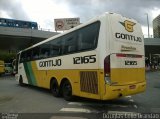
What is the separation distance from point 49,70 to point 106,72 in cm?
583

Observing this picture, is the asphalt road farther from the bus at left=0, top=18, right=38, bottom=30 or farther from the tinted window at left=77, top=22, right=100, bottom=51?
the bus at left=0, top=18, right=38, bottom=30

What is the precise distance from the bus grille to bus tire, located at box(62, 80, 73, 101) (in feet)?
4.83

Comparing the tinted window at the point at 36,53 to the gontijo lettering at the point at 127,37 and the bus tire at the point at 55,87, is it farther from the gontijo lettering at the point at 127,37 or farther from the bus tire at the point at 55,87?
the gontijo lettering at the point at 127,37

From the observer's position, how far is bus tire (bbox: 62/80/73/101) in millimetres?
13266

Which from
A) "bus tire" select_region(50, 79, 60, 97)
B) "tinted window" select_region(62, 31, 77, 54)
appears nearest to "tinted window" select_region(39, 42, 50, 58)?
"bus tire" select_region(50, 79, 60, 97)

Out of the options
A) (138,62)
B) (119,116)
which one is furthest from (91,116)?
(138,62)

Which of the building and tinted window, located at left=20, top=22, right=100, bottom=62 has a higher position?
the building

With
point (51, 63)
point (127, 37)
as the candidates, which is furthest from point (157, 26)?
point (127, 37)

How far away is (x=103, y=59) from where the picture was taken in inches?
418

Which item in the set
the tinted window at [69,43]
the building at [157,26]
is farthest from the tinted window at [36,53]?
the building at [157,26]

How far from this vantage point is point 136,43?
11.9m

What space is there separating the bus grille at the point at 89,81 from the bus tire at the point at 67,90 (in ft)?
4.83

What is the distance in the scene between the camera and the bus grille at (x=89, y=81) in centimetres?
1095

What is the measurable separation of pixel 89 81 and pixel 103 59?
1185 mm
